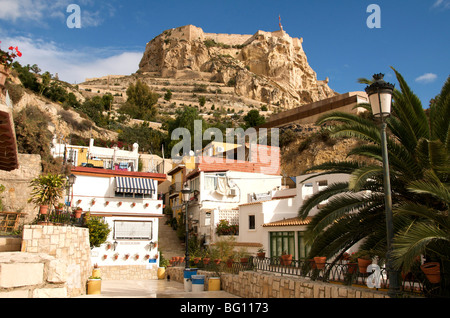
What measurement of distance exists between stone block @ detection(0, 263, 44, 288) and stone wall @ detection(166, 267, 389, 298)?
17.1ft

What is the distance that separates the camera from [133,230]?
74.2ft

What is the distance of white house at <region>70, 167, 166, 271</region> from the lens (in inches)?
859

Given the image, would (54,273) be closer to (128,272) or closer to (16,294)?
(16,294)

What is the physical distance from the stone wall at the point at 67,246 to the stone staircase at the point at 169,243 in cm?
1212

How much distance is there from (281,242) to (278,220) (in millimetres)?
2005

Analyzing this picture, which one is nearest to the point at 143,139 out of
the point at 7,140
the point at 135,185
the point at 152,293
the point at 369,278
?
the point at 135,185

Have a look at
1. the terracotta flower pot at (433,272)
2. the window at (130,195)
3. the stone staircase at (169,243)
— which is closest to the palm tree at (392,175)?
the terracotta flower pot at (433,272)

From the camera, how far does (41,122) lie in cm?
2983

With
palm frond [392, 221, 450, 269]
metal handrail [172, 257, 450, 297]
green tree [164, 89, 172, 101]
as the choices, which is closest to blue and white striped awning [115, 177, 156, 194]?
metal handrail [172, 257, 450, 297]

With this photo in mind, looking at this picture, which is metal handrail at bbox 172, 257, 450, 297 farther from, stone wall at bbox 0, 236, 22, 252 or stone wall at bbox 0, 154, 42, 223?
stone wall at bbox 0, 154, 42, 223

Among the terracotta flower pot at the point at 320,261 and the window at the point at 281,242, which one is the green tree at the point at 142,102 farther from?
the terracotta flower pot at the point at 320,261

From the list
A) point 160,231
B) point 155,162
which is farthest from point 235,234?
point 155,162
